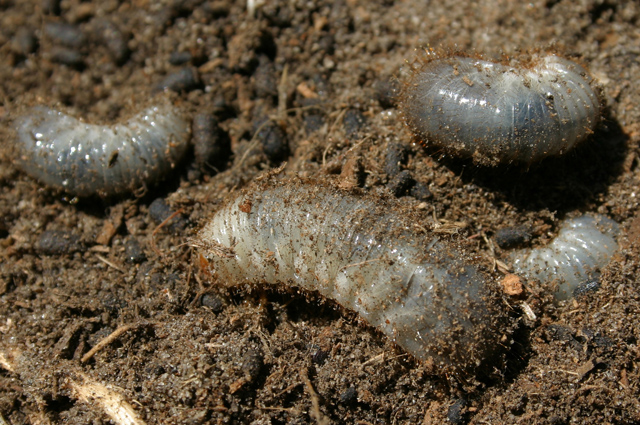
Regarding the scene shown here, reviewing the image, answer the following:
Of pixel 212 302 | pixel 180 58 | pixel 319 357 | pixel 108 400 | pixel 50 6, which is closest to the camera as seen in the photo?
pixel 108 400

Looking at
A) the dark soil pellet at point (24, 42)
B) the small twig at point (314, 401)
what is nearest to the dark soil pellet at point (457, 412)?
the small twig at point (314, 401)

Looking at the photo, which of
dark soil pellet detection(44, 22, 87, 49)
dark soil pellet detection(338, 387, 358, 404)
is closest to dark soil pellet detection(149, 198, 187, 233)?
dark soil pellet detection(338, 387, 358, 404)

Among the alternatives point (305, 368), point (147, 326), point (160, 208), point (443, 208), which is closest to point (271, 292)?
point (305, 368)

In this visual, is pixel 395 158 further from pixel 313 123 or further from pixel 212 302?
pixel 212 302

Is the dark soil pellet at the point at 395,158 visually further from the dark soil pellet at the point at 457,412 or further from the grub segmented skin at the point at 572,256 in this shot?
the dark soil pellet at the point at 457,412

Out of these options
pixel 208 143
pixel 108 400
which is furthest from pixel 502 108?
pixel 108 400

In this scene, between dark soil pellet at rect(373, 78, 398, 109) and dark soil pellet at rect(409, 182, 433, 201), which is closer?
dark soil pellet at rect(409, 182, 433, 201)

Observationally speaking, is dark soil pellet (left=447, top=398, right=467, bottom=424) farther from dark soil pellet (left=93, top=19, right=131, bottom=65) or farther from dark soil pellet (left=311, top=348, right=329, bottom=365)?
dark soil pellet (left=93, top=19, right=131, bottom=65)

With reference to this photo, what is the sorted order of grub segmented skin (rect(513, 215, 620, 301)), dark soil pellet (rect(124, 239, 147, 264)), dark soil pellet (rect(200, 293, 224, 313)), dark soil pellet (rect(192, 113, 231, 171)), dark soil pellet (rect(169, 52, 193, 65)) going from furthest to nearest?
dark soil pellet (rect(169, 52, 193, 65)), dark soil pellet (rect(192, 113, 231, 171)), dark soil pellet (rect(124, 239, 147, 264)), dark soil pellet (rect(200, 293, 224, 313)), grub segmented skin (rect(513, 215, 620, 301))
